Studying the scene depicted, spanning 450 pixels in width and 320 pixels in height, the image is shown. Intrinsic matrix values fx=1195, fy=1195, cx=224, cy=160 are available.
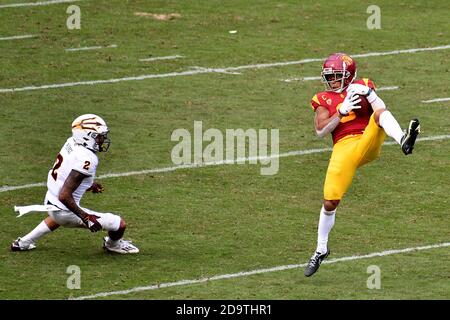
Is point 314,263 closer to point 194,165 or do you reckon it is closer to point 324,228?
point 324,228

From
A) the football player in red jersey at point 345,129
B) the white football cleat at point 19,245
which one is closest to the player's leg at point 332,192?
the football player in red jersey at point 345,129

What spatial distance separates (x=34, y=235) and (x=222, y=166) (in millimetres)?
3346

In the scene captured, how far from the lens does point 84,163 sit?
11.0 metres

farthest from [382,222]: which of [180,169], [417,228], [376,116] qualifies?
[180,169]

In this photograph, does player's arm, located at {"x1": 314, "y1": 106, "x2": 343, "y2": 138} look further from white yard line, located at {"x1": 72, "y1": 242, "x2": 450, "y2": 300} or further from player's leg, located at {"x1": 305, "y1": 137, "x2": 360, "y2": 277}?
white yard line, located at {"x1": 72, "y1": 242, "x2": 450, "y2": 300}

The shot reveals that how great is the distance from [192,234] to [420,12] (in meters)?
9.70

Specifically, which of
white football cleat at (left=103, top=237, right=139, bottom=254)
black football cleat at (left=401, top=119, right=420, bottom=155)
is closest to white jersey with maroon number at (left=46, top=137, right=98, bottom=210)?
white football cleat at (left=103, top=237, right=139, bottom=254)

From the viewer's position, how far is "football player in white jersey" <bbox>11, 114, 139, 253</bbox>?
1091 cm

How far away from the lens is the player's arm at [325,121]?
35.4 feet

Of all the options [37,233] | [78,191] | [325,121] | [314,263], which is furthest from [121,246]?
[325,121]

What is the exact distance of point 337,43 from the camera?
733 inches

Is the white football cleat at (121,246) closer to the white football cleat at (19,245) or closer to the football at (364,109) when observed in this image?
the white football cleat at (19,245)

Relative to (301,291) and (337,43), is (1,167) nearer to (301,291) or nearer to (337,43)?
(301,291)

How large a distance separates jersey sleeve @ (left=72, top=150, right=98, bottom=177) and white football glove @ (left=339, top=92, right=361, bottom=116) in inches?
92.3
